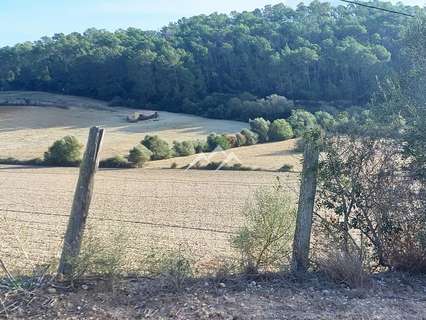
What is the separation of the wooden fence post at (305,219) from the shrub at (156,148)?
30.7m

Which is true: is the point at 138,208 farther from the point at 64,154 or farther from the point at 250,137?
the point at 250,137

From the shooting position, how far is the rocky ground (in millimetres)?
4430

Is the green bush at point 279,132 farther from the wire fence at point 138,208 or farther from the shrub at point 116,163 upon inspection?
the shrub at point 116,163

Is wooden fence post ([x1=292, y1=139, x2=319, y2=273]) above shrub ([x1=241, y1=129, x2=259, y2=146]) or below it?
above

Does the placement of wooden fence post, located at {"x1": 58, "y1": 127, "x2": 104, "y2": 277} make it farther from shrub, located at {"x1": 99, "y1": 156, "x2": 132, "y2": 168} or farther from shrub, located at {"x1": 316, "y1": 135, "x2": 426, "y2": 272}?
shrub, located at {"x1": 99, "y1": 156, "x2": 132, "y2": 168}

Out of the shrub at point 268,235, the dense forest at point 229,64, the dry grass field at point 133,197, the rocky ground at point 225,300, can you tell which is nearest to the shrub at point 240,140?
the dry grass field at point 133,197

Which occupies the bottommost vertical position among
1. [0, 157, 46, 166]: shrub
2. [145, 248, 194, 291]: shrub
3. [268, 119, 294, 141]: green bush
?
[0, 157, 46, 166]: shrub

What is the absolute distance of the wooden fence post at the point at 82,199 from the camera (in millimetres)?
5093

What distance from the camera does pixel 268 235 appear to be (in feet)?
19.0

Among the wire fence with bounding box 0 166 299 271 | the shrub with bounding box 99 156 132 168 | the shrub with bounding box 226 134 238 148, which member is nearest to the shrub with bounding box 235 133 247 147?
the shrub with bounding box 226 134 238 148

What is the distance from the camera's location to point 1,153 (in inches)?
1481

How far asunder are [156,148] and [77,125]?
68.1ft

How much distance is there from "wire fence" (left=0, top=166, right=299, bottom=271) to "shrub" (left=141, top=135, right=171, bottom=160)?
5.17m

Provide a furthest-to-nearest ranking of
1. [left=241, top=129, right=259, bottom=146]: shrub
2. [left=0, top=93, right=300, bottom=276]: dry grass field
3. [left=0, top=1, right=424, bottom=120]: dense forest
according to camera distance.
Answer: [left=0, top=1, right=424, bottom=120]: dense forest < [left=241, top=129, right=259, bottom=146]: shrub < [left=0, top=93, right=300, bottom=276]: dry grass field
